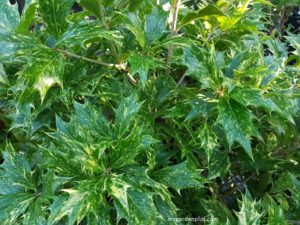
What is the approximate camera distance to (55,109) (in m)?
1.13

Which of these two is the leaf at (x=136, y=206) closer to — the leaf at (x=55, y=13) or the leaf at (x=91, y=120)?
the leaf at (x=91, y=120)

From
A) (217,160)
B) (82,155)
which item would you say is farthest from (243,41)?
(82,155)

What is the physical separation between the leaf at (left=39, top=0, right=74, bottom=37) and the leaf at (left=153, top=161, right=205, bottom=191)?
1.36 ft

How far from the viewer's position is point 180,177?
0.96 metres

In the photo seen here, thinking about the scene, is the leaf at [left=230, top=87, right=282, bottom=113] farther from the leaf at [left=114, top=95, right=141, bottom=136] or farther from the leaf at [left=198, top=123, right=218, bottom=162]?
the leaf at [left=114, top=95, right=141, bottom=136]

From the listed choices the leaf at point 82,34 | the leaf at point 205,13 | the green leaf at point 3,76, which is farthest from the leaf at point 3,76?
the leaf at point 205,13

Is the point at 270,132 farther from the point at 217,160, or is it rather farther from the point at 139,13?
the point at 139,13

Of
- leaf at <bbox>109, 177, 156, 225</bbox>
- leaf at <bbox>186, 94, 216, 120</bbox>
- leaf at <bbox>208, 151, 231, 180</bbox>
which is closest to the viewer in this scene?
leaf at <bbox>109, 177, 156, 225</bbox>

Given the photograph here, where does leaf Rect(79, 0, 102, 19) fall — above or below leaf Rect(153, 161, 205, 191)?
above

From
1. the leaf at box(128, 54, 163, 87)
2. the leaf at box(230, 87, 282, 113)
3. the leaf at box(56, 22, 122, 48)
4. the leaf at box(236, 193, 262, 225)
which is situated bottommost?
the leaf at box(236, 193, 262, 225)

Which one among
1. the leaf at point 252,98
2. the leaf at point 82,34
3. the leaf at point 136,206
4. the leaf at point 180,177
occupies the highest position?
the leaf at point 82,34

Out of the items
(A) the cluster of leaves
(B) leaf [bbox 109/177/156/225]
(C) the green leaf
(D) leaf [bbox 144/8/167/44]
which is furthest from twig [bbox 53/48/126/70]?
(B) leaf [bbox 109/177/156/225]

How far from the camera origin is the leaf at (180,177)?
955 mm

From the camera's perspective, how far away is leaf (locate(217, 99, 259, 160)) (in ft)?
2.90
